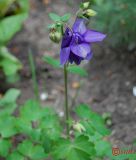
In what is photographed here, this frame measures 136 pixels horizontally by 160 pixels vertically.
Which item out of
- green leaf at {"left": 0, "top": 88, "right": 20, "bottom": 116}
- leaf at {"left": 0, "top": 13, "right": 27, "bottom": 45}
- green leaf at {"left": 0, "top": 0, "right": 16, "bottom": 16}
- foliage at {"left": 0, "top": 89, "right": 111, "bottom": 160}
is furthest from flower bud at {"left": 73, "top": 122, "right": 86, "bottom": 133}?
green leaf at {"left": 0, "top": 0, "right": 16, "bottom": 16}

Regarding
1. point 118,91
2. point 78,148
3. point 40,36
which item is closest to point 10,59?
point 40,36

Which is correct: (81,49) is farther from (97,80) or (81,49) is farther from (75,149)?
(97,80)

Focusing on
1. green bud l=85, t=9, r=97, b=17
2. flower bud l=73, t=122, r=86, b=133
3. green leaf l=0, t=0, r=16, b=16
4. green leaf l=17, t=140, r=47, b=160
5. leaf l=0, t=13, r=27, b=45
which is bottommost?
green leaf l=17, t=140, r=47, b=160

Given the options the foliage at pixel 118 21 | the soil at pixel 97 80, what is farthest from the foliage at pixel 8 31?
the foliage at pixel 118 21

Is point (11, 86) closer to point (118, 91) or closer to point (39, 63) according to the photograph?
point (39, 63)

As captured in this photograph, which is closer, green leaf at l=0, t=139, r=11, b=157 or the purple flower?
the purple flower

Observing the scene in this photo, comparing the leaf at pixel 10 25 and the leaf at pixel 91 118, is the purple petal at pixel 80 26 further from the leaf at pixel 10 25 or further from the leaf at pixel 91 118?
the leaf at pixel 10 25

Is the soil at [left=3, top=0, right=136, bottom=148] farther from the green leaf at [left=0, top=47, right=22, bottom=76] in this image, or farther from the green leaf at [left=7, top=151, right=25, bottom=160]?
the green leaf at [left=7, top=151, right=25, bottom=160]
